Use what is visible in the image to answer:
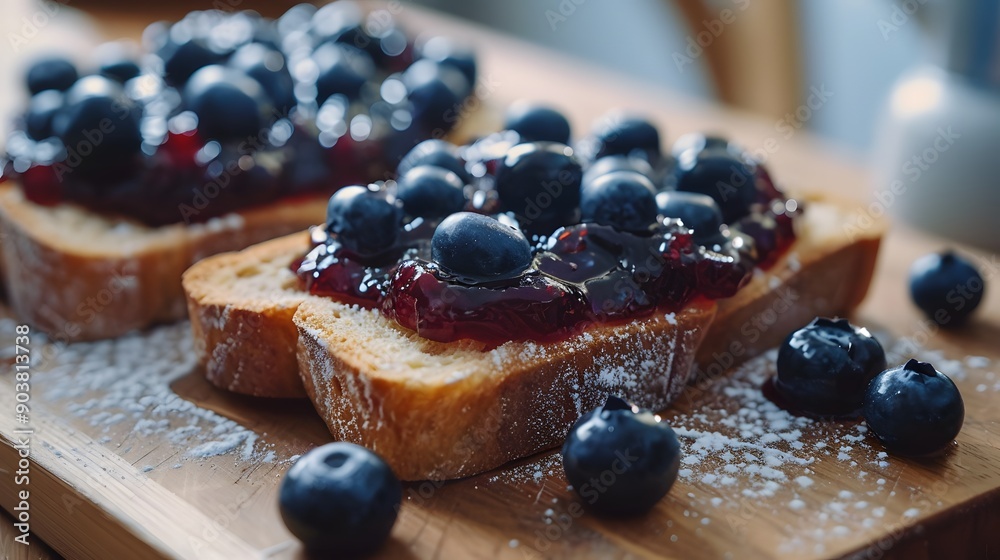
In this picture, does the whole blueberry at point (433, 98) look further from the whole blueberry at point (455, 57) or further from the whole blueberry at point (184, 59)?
the whole blueberry at point (184, 59)

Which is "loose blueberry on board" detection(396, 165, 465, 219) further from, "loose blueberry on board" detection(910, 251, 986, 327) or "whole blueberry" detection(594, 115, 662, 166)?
"loose blueberry on board" detection(910, 251, 986, 327)

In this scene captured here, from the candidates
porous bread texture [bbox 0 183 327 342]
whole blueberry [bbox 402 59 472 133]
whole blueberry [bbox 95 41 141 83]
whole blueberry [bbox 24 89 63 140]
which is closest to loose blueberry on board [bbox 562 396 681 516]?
porous bread texture [bbox 0 183 327 342]

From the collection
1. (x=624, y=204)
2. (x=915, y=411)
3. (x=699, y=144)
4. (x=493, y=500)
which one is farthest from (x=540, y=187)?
(x=915, y=411)

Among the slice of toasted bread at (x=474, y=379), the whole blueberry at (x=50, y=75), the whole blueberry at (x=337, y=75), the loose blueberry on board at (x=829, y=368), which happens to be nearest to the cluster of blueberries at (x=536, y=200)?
the slice of toasted bread at (x=474, y=379)

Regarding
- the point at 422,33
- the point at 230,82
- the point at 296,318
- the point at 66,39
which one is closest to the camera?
the point at 296,318

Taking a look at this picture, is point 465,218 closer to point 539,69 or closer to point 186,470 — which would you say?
point 186,470

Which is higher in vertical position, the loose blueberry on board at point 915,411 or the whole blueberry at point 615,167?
the whole blueberry at point 615,167

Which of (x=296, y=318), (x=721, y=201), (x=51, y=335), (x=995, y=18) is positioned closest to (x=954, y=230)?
(x=995, y=18)
